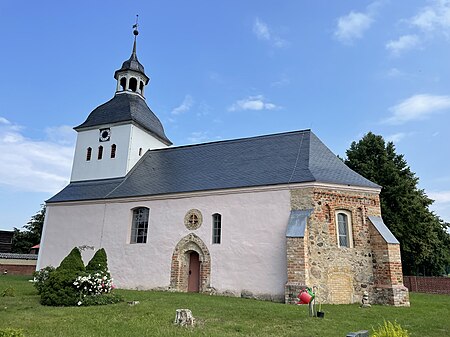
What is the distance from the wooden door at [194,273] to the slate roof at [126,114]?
976cm

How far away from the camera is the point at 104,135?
72.3 ft

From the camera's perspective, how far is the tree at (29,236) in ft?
143

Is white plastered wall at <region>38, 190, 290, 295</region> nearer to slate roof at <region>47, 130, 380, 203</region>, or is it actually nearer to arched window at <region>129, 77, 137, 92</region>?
slate roof at <region>47, 130, 380, 203</region>

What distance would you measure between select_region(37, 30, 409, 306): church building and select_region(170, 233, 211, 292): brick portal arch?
0.15ft

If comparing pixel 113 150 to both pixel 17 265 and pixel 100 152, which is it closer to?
pixel 100 152

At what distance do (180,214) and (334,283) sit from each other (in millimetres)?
7653

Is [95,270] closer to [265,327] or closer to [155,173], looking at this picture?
[265,327]

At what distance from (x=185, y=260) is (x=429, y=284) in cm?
1599

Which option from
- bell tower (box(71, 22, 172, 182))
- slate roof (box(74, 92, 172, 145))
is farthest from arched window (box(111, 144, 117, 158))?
slate roof (box(74, 92, 172, 145))

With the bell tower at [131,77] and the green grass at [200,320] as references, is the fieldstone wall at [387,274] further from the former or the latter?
the bell tower at [131,77]

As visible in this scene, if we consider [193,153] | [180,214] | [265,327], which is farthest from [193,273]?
[265,327]

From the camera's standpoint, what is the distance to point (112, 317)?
8438mm

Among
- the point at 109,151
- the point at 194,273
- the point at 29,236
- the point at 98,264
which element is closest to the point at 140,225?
the point at 194,273

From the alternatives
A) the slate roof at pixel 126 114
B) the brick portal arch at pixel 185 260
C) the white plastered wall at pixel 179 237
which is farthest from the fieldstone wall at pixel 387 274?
the slate roof at pixel 126 114
